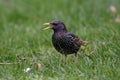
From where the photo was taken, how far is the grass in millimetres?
7902

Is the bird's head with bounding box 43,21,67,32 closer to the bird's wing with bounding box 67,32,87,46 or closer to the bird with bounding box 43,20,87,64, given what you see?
the bird with bounding box 43,20,87,64

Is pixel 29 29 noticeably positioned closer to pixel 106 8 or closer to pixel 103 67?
pixel 106 8

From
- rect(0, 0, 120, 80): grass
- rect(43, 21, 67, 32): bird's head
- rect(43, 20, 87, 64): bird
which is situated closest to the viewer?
rect(0, 0, 120, 80): grass

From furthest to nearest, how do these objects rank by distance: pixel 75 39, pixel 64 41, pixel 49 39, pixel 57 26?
1. pixel 49 39
2. pixel 57 26
3. pixel 75 39
4. pixel 64 41

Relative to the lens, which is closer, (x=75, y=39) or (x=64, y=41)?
(x=64, y=41)

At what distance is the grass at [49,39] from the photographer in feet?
25.9

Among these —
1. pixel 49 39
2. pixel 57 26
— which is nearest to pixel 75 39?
pixel 57 26

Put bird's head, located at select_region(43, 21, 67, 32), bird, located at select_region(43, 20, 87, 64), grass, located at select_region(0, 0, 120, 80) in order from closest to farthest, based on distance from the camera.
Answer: grass, located at select_region(0, 0, 120, 80), bird, located at select_region(43, 20, 87, 64), bird's head, located at select_region(43, 21, 67, 32)

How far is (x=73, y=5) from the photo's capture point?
13008mm

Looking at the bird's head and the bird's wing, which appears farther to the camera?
the bird's head

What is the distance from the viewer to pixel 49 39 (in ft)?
34.0

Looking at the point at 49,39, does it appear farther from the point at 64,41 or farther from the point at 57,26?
the point at 64,41

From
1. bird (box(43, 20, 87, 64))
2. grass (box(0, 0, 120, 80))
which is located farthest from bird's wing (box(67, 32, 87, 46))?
grass (box(0, 0, 120, 80))

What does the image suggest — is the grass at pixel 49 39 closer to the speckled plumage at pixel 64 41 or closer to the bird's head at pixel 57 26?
the speckled plumage at pixel 64 41
